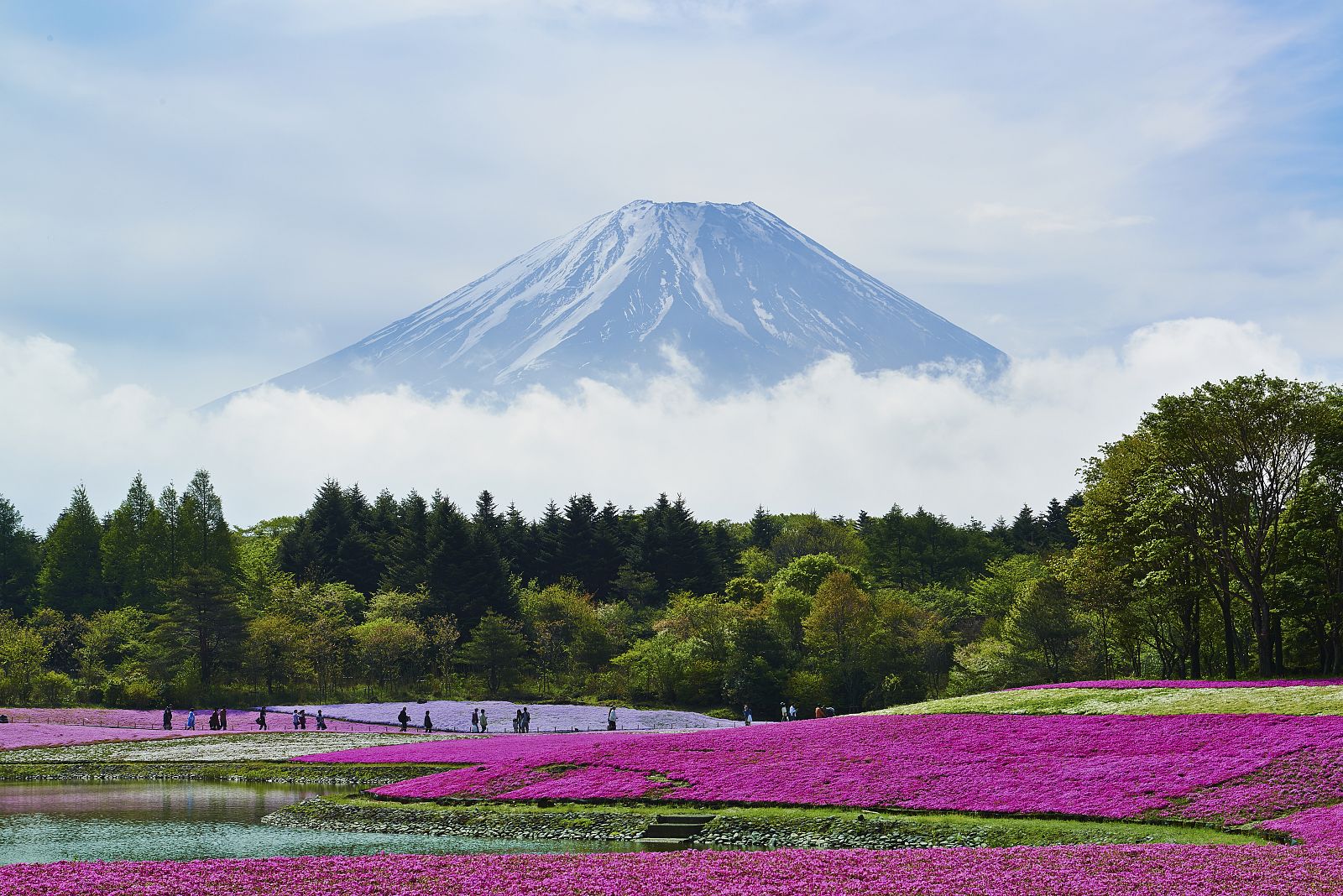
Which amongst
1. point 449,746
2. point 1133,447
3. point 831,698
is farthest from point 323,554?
point 1133,447

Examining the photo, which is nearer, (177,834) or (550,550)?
(177,834)

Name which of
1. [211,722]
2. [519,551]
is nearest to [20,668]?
[211,722]

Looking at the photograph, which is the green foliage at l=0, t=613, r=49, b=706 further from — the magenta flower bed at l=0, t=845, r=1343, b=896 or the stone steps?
the magenta flower bed at l=0, t=845, r=1343, b=896

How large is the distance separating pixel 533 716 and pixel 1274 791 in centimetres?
5178

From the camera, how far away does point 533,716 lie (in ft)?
246

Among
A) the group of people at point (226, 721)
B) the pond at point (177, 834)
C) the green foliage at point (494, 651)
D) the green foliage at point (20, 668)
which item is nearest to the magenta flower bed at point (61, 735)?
the group of people at point (226, 721)

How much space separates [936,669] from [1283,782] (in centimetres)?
5687

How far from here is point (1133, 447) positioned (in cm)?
6512

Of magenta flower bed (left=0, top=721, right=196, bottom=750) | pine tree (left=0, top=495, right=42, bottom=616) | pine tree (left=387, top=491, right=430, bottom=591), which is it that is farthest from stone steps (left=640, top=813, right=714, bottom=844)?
pine tree (left=0, top=495, right=42, bottom=616)

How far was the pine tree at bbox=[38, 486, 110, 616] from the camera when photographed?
11069 centimetres

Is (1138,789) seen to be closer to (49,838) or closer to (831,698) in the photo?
(49,838)

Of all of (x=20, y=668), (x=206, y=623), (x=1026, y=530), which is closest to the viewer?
(x=20, y=668)

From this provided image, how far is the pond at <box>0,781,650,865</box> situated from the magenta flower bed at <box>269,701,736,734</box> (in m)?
29.8

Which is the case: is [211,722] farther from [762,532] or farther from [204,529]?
[762,532]
